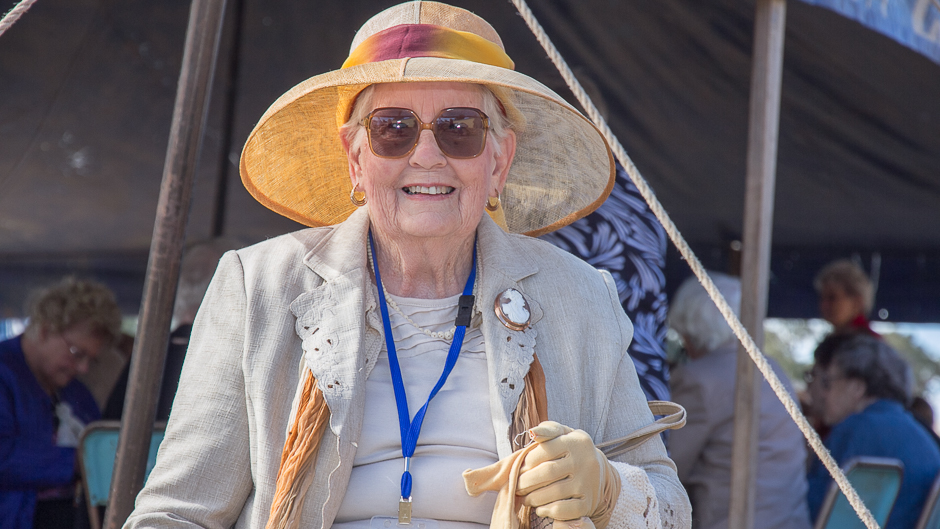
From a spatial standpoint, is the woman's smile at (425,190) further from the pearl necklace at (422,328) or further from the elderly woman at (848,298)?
the elderly woman at (848,298)

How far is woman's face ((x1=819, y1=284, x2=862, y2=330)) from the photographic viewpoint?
4.86 metres

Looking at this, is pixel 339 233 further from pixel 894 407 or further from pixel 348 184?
pixel 894 407

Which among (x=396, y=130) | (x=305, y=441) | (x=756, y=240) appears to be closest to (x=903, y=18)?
(x=756, y=240)

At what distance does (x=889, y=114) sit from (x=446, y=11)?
9.53ft

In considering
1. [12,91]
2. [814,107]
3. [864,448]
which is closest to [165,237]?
[12,91]

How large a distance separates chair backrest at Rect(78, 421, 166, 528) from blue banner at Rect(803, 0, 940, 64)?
2492mm

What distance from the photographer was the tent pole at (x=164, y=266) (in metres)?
1.96

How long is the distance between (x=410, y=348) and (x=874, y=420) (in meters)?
2.68

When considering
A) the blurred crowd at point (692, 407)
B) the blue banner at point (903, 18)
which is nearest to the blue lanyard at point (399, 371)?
the blurred crowd at point (692, 407)

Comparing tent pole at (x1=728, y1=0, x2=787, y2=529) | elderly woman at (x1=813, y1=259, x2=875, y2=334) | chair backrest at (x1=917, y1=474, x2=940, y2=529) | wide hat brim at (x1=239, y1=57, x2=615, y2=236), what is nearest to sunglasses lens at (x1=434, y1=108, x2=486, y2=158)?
wide hat brim at (x1=239, y1=57, x2=615, y2=236)

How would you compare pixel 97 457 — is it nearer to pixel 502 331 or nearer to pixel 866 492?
pixel 502 331

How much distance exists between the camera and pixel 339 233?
1797 millimetres

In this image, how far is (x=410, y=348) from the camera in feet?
5.52

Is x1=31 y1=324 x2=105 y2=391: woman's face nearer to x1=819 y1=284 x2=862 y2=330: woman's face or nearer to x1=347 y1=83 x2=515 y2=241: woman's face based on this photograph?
x1=347 y1=83 x2=515 y2=241: woman's face
